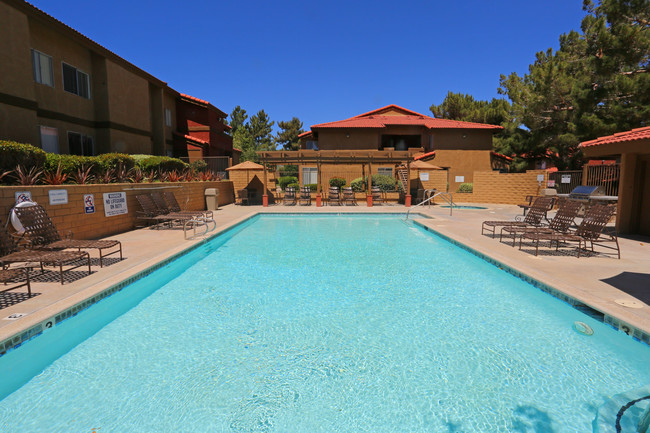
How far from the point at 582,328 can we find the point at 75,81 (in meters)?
18.8

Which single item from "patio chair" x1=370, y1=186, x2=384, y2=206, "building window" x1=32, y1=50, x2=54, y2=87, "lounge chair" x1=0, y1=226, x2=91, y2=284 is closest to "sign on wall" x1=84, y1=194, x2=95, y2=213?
"lounge chair" x1=0, y1=226, x2=91, y2=284

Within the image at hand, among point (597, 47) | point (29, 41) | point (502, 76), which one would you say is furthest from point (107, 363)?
point (502, 76)

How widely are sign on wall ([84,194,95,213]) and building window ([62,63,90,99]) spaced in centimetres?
901

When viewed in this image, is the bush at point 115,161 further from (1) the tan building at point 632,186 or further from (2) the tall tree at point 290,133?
(2) the tall tree at point 290,133

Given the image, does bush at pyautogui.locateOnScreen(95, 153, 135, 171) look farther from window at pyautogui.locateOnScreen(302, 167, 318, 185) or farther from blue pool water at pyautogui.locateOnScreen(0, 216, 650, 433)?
window at pyautogui.locateOnScreen(302, 167, 318, 185)

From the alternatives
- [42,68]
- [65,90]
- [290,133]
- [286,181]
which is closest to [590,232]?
[42,68]

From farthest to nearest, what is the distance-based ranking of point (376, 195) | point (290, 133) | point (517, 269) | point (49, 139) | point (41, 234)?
point (290, 133) < point (376, 195) < point (49, 139) < point (517, 269) < point (41, 234)

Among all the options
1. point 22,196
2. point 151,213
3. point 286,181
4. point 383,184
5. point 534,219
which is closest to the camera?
point 22,196

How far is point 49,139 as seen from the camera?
1320 cm

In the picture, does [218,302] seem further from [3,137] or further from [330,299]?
[3,137]

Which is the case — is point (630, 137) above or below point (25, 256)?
above

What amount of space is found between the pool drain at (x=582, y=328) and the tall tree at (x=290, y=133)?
58107 mm

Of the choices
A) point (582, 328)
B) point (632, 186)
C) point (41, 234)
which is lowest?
point (582, 328)

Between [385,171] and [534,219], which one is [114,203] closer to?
[534,219]
